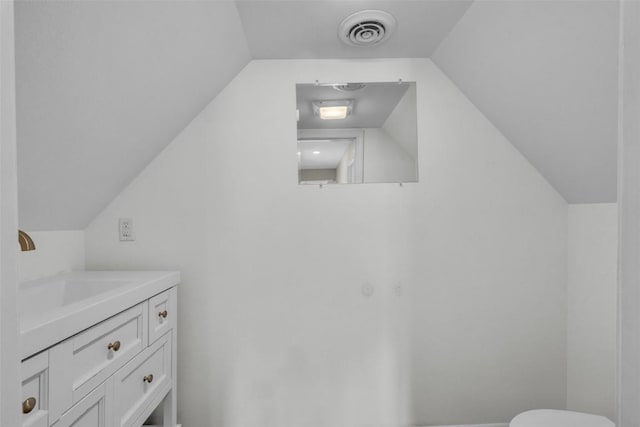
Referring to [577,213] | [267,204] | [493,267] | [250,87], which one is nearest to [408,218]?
[493,267]

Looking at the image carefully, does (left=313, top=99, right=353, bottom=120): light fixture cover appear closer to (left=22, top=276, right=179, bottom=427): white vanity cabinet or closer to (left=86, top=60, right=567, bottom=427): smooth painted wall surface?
(left=86, top=60, right=567, bottom=427): smooth painted wall surface

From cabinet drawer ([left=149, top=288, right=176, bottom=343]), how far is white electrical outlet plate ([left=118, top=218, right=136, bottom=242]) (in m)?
0.38

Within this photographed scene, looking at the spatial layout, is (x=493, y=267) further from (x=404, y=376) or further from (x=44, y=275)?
(x=44, y=275)

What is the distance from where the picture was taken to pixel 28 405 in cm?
81

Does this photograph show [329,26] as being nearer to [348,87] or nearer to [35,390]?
[348,87]

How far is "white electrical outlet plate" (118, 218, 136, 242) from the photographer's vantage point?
1808 mm

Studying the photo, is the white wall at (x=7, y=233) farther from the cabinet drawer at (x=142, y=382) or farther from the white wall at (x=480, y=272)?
the white wall at (x=480, y=272)

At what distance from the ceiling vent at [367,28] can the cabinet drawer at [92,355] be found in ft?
4.81

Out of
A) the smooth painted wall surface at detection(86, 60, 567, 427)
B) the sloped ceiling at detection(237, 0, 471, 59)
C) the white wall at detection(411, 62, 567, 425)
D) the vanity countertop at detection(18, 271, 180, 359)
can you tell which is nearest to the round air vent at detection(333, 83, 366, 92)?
the smooth painted wall surface at detection(86, 60, 567, 427)

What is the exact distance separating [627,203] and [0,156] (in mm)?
608

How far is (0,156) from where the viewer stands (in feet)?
1.16

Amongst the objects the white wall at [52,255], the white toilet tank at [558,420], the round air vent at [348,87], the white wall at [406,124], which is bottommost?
the white toilet tank at [558,420]

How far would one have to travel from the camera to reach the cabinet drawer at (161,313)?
1458mm

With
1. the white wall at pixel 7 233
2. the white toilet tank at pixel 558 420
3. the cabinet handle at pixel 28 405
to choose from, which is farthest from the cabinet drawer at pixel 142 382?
the white toilet tank at pixel 558 420
